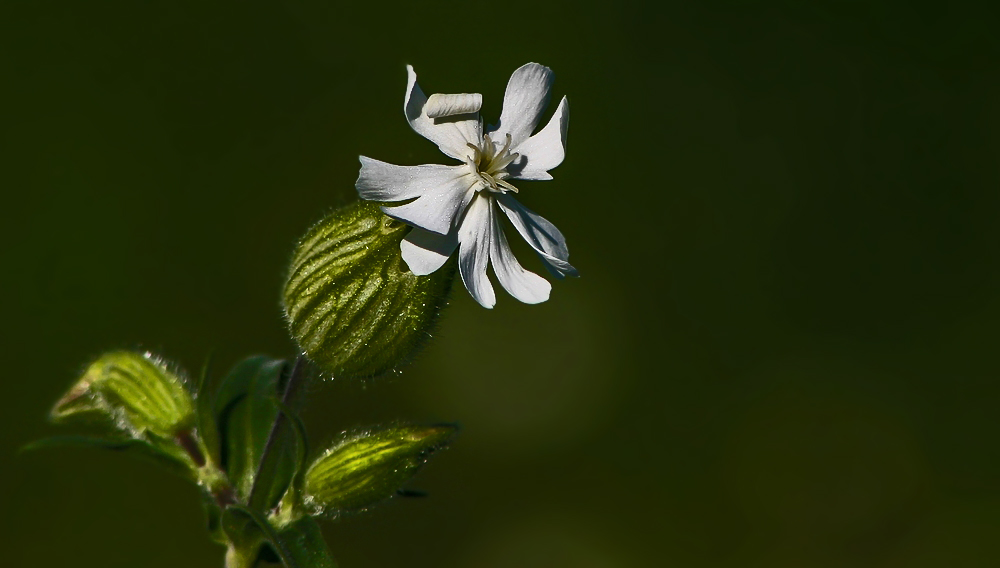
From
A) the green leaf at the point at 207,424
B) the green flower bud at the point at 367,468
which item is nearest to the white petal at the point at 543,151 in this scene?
the green flower bud at the point at 367,468

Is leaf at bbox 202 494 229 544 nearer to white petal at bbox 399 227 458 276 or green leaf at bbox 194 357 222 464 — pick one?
green leaf at bbox 194 357 222 464

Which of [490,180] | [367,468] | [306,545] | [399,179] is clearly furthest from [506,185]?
[306,545]

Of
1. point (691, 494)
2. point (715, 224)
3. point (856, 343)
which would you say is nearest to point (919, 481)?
point (856, 343)

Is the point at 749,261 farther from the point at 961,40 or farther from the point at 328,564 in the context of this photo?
the point at 328,564

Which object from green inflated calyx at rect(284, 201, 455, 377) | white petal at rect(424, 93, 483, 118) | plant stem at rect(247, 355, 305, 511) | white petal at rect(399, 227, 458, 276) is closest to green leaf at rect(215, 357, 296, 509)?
plant stem at rect(247, 355, 305, 511)

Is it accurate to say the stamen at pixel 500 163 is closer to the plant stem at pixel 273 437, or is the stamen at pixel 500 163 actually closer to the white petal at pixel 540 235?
the white petal at pixel 540 235

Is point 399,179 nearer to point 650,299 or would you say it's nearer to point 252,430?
point 252,430
